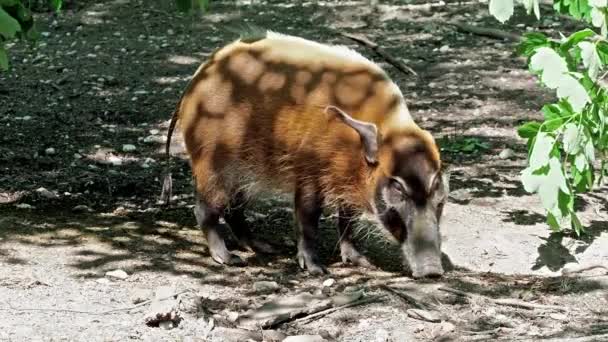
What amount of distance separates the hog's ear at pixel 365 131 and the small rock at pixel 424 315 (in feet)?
3.35

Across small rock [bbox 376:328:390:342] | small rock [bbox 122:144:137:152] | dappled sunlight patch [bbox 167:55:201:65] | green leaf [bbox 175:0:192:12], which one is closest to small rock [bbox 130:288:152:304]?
small rock [bbox 376:328:390:342]

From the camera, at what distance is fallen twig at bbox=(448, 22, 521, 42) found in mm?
10789

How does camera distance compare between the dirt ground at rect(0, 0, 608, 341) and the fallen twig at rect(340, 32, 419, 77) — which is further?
the fallen twig at rect(340, 32, 419, 77)

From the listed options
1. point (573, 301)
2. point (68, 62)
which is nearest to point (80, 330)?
point (573, 301)

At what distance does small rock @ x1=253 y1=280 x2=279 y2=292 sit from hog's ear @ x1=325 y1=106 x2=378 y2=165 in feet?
2.83

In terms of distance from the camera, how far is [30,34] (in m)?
5.91

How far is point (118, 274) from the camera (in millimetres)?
5645

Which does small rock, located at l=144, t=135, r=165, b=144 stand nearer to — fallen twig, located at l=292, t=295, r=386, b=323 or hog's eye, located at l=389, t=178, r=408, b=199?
hog's eye, located at l=389, t=178, r=408, b=199

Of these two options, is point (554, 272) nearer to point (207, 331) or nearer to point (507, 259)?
point (507, 259)

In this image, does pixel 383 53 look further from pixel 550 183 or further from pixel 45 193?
pixel 550 183

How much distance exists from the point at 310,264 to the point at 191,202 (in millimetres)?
1367

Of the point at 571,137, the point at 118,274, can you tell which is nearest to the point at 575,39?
the point at 571,137

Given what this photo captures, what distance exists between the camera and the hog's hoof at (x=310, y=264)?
6.05 meters

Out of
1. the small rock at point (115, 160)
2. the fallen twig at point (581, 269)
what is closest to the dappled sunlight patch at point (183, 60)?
the small rock at point (115, 160)
